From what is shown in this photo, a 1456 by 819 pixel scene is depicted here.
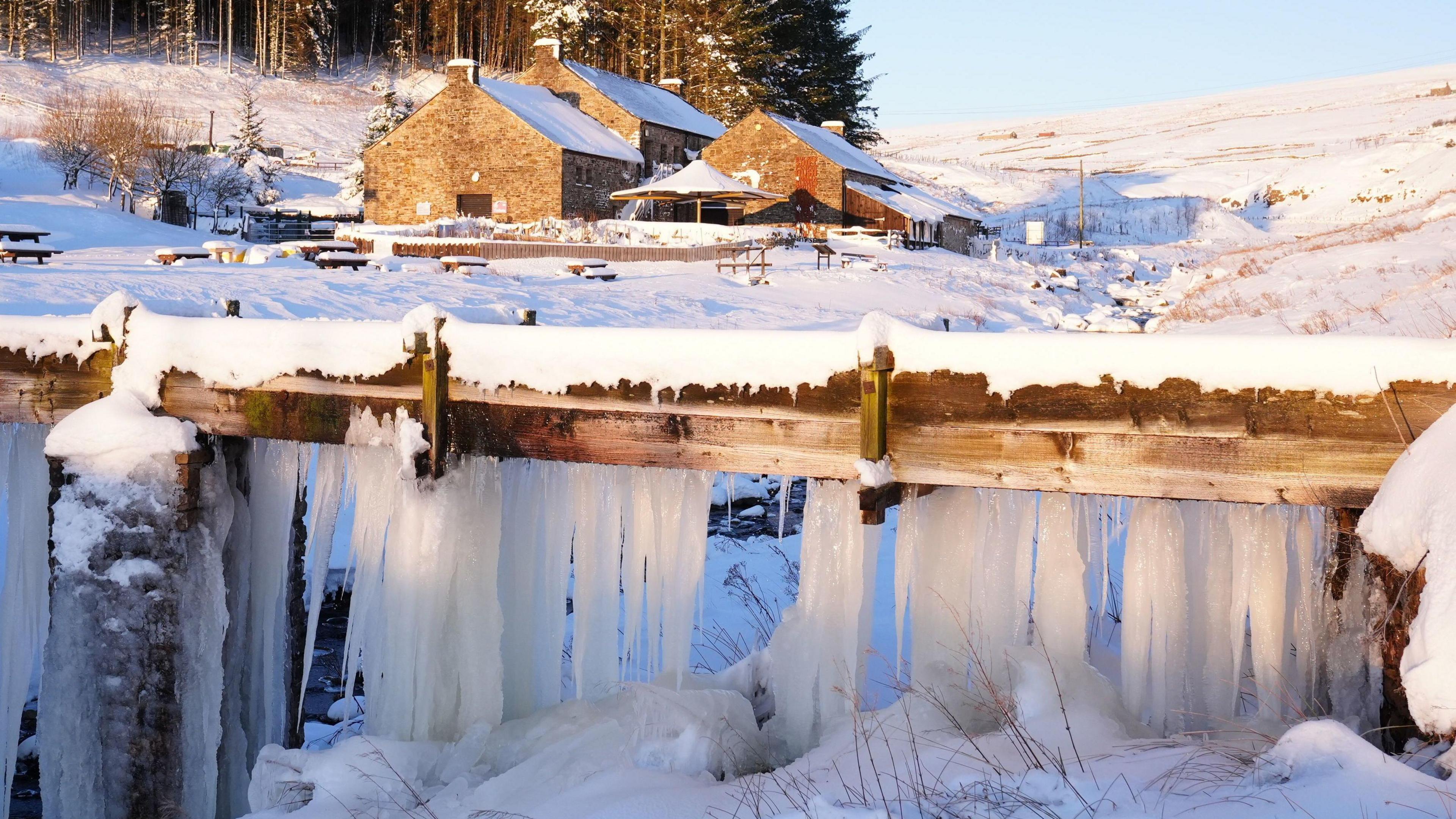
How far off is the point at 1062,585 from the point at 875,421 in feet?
3.58

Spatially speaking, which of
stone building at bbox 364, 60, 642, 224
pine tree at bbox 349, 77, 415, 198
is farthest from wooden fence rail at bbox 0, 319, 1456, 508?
pine tree at bbox 349, 77, 415, 198

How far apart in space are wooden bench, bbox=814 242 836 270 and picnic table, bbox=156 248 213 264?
44.7 ft

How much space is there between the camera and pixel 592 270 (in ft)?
77.2

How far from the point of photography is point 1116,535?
4.91 m

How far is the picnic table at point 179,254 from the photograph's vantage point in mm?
20406

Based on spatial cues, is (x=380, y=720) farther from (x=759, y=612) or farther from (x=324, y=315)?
(x=324, y=315)

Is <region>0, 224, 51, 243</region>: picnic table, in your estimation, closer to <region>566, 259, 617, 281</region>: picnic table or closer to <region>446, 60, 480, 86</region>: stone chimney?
<region>566, 259, 617, 281</region>: picnic table

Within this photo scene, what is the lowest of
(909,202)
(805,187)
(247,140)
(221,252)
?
(221,252)

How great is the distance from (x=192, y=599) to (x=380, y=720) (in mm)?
1130

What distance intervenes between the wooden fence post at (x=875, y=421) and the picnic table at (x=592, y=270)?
18177 millimetres

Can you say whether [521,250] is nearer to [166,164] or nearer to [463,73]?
[463,73]

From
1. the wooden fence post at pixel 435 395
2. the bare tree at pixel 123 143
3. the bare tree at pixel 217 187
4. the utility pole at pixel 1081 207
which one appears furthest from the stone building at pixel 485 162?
the wooden fence post at pixel 435 395

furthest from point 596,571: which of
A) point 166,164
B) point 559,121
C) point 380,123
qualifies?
point 380,123

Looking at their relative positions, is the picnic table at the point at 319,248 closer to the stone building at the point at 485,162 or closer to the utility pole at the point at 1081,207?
the stone building at the point at 485,162
